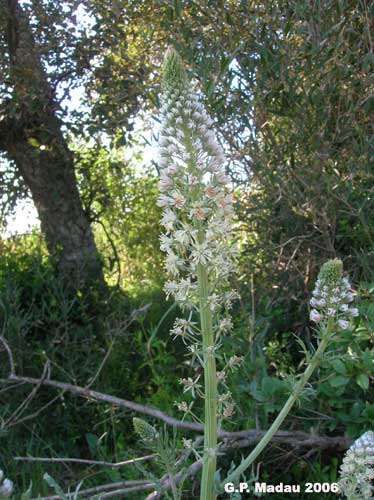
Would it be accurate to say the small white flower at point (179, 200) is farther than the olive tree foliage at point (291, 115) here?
No

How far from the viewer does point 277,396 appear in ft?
9.94

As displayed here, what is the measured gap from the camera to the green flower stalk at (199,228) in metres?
1.91

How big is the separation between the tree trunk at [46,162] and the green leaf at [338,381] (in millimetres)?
2481

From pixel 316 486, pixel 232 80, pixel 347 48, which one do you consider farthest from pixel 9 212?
pixel 316 486

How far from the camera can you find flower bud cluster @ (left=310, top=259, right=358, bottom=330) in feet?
6.42

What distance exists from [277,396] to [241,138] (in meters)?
1.64

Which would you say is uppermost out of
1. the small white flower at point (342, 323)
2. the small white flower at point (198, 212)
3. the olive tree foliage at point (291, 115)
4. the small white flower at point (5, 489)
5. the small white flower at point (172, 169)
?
the olive tree foliage at point (291, 115)

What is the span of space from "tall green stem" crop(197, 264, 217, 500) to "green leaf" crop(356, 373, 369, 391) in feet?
3.64

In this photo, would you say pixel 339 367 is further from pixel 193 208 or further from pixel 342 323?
pixel 193 208

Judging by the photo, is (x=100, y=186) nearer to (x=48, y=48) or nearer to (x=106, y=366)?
(x=48, y=48)

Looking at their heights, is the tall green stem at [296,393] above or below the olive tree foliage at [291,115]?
below

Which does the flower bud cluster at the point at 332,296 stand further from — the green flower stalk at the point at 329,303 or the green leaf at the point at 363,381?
the green leaf at the point at 363,381

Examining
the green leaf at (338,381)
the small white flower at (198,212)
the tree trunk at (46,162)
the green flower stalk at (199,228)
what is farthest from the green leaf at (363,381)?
the tree trunk at (46,162)

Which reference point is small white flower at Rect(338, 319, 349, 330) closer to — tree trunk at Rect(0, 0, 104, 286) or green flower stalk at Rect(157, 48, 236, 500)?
green flower stalk at Rect(157, 48, 236, 500)
